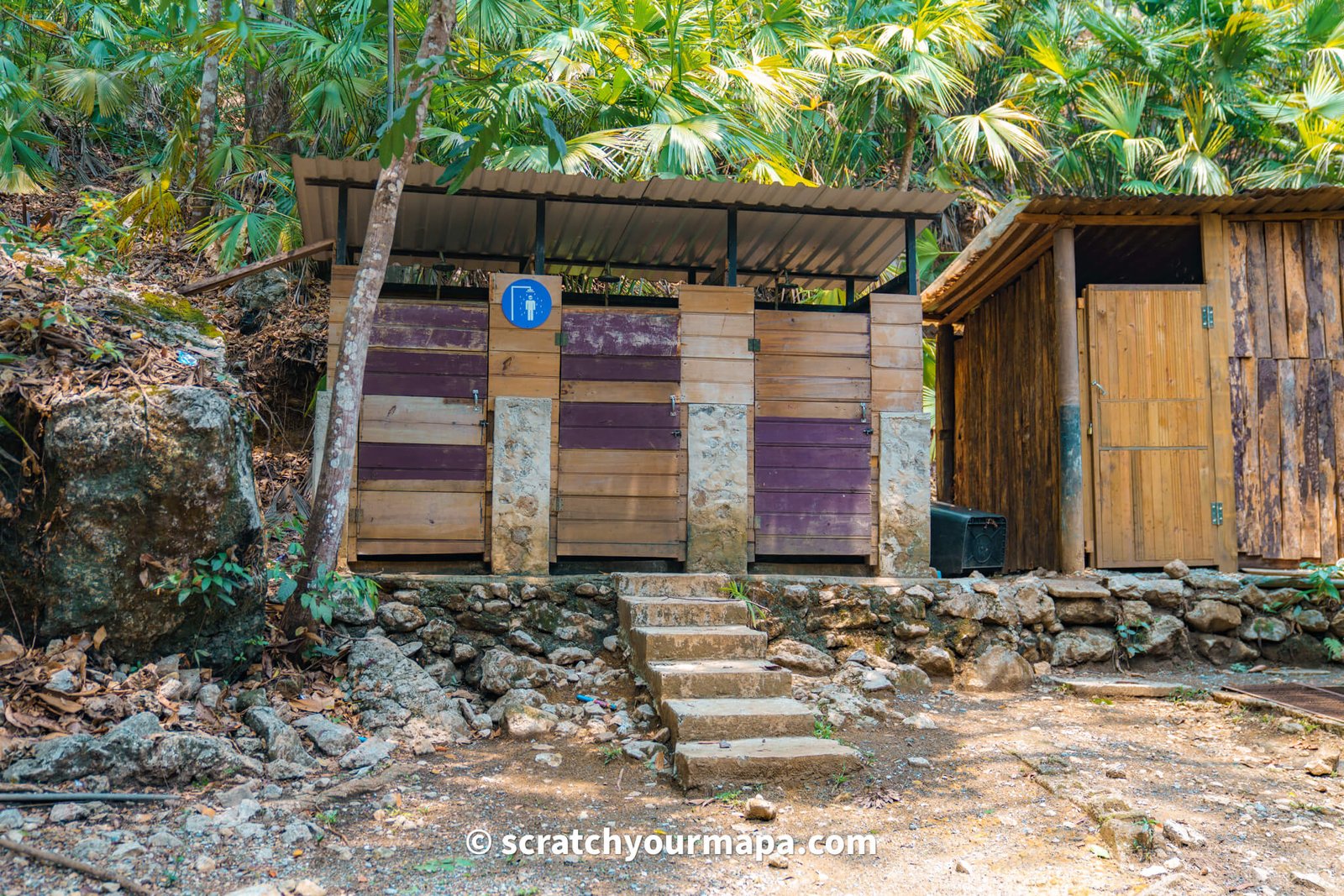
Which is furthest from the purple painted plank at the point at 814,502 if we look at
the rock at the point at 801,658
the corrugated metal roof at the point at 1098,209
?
the corrugated metal roof at the point at 1098,209

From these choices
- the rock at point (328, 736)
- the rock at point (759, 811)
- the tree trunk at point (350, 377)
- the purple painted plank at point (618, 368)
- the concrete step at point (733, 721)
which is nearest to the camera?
the rock at point (759, 811)

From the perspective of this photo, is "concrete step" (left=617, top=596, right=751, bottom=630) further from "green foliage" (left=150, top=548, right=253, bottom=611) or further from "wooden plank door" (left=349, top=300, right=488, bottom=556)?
"green foliage" (left=150, top=548, right=253, bottom=611)

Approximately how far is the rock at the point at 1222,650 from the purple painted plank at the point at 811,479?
2767 mm

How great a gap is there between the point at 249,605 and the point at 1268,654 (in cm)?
713

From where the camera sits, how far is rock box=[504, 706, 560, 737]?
5.26 meters

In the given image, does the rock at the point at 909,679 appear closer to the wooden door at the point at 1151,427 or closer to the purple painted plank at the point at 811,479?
the purple painted plank at the point at 811,479

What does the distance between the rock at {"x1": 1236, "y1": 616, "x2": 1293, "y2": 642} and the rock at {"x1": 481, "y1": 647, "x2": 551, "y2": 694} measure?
5.29m

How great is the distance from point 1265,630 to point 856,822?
15.6 feet

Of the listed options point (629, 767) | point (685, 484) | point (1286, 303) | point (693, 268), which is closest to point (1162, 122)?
point (1286, 303)

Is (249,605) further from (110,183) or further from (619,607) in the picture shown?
(110,183)

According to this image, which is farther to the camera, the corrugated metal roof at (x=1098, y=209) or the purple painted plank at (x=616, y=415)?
the corrugated metal roof at (x=1098, y=209)

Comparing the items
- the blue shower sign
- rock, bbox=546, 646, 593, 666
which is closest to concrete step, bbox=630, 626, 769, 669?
rock, bbox=546, 646, 593, 666

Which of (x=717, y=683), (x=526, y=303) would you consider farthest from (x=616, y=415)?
(x=717, y=683)

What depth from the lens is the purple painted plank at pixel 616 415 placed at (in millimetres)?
6980
